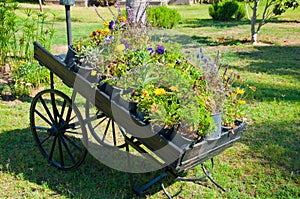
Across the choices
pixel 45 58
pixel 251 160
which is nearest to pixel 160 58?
pixel 45 58

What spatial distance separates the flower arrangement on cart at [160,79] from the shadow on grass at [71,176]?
0.97 metres

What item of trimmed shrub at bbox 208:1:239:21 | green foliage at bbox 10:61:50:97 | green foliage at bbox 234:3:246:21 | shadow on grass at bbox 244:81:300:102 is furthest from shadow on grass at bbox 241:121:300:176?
green foliage at bbox 234:3:246:21

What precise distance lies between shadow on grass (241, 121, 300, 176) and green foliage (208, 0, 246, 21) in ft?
36.2

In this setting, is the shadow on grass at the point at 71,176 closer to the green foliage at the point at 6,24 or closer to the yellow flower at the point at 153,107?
the yellow flower at the point at 153,107

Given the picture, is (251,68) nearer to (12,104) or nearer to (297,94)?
(297,94)

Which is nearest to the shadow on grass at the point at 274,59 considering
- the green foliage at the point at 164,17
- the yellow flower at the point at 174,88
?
the green foliage at the point at 164,17

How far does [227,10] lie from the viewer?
49.1 ft

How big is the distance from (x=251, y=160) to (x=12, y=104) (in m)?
3.31

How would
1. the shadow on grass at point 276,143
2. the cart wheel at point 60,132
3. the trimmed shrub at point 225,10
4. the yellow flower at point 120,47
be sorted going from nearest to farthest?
the yellow flower at point 120,47
the cart wheel at point 60,132
the shadow on grass at point 276,143
the trimmed shrub at point 225,10

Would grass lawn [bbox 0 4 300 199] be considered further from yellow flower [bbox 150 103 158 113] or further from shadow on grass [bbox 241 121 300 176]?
yellow flower [bbox 150 103 158 113]

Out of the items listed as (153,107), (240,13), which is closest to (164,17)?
(240,13)

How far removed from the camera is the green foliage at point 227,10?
15.0 meters

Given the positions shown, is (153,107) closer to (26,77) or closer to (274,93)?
(26,77)

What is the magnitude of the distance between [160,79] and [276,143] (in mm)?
2078
